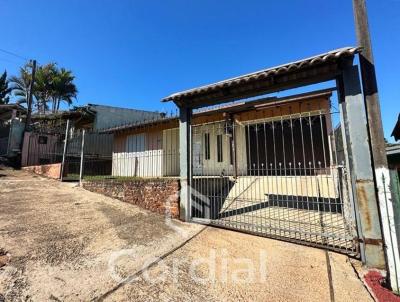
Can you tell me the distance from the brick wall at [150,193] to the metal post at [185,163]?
0.66 feet

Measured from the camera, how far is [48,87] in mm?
28375

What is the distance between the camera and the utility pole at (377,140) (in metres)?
3.26

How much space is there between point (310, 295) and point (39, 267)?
369 centimetres

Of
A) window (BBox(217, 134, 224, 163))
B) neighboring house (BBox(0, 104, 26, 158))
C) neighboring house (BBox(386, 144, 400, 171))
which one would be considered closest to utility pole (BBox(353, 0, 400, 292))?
neighboring house (BBox(386, 144, 400, 171))

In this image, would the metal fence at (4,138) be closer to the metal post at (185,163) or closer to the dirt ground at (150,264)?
the dirt ground at (150,264)

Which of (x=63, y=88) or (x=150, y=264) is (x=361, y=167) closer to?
(x=150, y=264)

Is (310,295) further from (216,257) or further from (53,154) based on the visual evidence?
(53,154)

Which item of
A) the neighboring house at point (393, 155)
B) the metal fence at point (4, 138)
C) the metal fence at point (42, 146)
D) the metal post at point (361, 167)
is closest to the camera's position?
the metal post at point (361, 167)

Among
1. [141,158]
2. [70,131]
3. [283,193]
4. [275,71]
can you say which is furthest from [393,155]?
[70,131]

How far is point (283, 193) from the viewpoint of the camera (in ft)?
27.8

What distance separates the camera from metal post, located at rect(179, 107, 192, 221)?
6199 millimetres

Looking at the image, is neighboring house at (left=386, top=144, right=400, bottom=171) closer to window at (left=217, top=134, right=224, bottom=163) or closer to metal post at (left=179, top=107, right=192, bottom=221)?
metal post at (left=179, top=107, right=192, bottom=221)

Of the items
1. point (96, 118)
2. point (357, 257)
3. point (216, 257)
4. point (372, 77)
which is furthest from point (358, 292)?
point (96, 118)

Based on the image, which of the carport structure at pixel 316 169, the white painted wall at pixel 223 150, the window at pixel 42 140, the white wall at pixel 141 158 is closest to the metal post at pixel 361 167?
the carport structure at pixel 316 169
